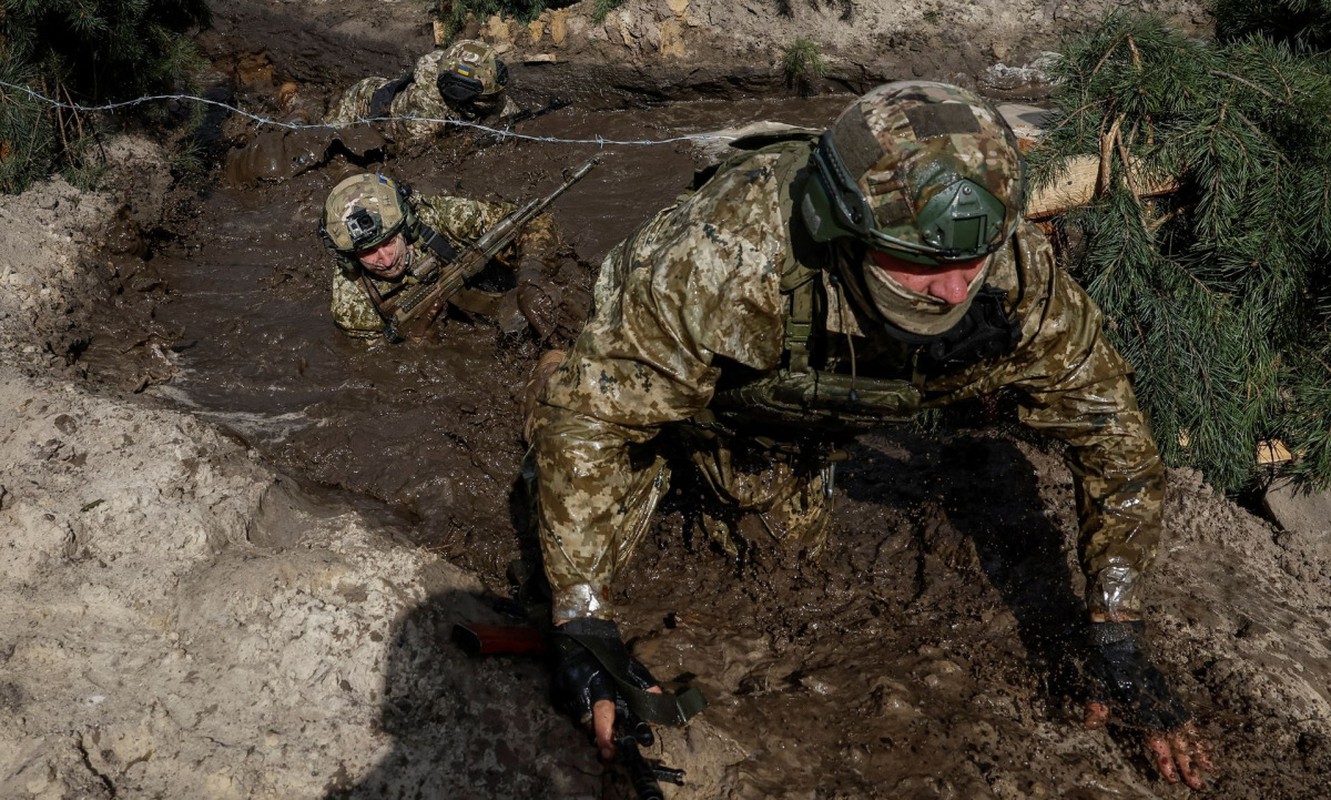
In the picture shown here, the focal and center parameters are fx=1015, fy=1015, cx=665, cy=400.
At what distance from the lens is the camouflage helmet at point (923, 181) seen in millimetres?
2441

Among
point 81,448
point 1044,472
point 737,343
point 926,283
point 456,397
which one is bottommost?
point 456,397

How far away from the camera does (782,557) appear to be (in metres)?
4.13

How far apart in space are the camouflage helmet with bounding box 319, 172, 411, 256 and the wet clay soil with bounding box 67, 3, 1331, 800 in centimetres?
73

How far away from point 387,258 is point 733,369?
3846mm

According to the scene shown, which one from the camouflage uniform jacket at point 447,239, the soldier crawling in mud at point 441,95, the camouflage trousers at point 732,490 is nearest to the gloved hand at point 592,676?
the camouflage trousers at point 732,490

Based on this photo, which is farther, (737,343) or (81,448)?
(81,448)

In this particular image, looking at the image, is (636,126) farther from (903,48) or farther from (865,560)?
(865,560)

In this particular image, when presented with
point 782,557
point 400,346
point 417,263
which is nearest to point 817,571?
point 782,557

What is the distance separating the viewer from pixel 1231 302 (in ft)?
12.9

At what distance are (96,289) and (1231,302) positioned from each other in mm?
6448

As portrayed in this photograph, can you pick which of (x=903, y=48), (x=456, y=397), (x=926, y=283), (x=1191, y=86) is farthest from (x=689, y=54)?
(x=926, y=283)

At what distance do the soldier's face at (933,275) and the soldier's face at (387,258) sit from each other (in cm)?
430

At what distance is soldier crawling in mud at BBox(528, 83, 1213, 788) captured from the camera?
8.21 feet

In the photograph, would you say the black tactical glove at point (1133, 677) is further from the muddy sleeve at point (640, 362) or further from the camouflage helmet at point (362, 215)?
the camouflage helmet at point (362, 215)
